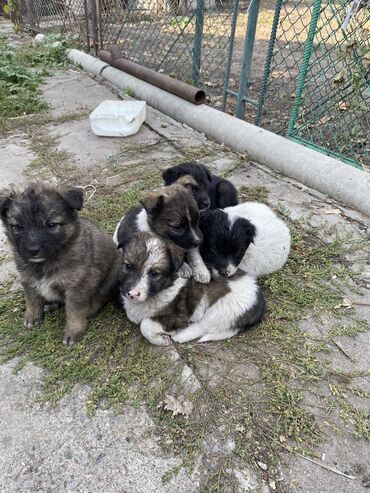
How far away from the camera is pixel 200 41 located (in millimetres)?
7578

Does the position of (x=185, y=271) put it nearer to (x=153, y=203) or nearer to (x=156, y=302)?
(x=156, y=302)

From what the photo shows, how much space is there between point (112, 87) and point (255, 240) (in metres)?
6.49

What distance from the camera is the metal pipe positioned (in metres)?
6.92

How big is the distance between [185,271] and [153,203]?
0.63 meters

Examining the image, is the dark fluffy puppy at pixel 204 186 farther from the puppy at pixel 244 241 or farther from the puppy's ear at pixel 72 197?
the puppy's ear at pixel 72 197

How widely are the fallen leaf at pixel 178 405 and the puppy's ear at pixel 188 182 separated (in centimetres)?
182

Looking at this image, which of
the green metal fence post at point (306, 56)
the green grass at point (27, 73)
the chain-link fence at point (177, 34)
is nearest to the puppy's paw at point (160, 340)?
the green metal fence post at point (306, 56)

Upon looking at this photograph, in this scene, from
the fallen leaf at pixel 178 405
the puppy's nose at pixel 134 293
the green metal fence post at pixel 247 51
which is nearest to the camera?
the fallen leaf at pixel 178 405

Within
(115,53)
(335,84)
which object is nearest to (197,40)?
(115,53)

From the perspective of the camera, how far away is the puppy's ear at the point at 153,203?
132 inches

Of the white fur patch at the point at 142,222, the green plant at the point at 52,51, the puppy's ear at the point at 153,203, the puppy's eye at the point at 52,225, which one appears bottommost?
the green plant at the point at 52,51

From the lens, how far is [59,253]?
2.97 meters

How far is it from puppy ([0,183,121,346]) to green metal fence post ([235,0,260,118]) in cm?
437

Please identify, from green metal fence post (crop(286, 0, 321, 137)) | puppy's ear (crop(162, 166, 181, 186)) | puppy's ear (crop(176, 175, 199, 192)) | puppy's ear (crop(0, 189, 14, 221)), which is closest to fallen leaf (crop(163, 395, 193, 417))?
puppy's ear (crop(0, 189, 14, 221))
